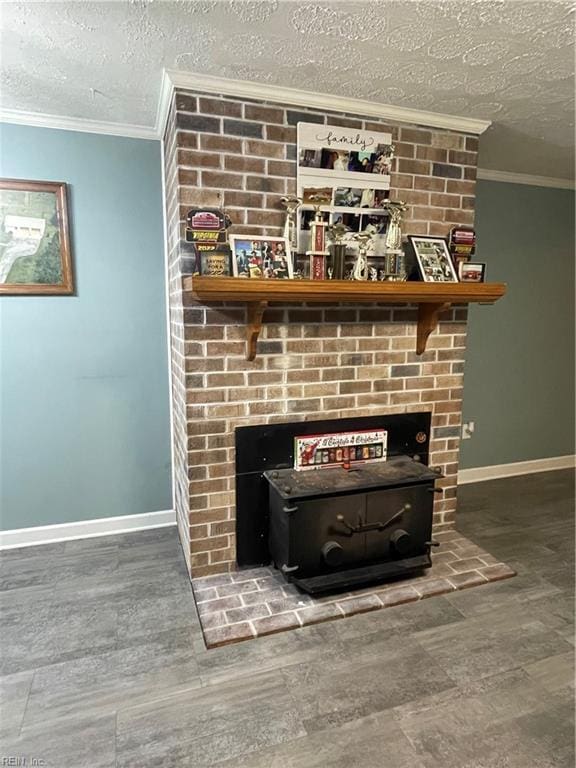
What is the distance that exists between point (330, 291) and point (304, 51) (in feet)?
2.87

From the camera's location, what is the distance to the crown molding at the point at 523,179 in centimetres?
310

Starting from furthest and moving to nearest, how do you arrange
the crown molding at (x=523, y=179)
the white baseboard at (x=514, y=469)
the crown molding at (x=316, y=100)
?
the white baseboard at (x=514, y=469), the crown molding at (x=523, y=179), the crown molding at (x=316, y=100)

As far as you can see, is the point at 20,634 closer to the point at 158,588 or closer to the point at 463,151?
the point at 158,588

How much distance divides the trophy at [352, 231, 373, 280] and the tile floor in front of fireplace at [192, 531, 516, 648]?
4.84ft

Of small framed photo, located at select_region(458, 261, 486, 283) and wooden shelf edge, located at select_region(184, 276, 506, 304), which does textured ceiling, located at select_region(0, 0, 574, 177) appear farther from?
wooden shelf edge, located at select_region(184, 276, 506, 304)

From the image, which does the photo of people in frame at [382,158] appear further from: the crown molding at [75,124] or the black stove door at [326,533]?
the black stove door at [326,533]

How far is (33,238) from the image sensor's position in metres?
2.29

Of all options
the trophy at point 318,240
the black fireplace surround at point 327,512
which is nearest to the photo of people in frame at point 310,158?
the trophy at point 318,240

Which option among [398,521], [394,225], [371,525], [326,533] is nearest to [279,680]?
[326,533]

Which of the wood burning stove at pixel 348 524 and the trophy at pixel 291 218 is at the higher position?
the trophy at pixel 291 218

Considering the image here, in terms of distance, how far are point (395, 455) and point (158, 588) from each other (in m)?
1.35

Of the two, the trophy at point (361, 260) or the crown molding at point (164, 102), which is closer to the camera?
the crown molding at point (164, 102)

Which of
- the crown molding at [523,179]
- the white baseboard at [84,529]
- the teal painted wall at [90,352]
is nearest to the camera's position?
the teal painted wall at [90,352]

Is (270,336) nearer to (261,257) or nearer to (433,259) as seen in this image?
(261,257)
